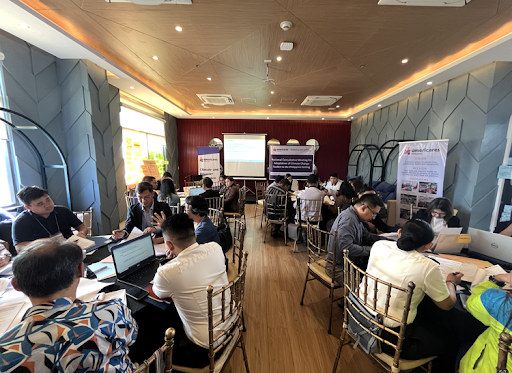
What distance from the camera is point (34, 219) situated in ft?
6.00

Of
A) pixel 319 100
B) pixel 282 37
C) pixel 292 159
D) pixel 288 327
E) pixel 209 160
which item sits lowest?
pixel 288 327

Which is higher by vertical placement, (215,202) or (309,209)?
(215,202)

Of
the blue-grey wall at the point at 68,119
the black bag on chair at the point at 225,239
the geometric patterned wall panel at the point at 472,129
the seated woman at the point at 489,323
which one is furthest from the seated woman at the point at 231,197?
the geometric patterned wall panel at the point at 472,129

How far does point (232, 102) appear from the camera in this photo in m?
5.96

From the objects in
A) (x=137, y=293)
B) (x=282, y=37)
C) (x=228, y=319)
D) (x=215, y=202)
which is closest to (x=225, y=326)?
(x=228, y=319)

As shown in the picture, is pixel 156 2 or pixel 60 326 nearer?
pixel 60 326

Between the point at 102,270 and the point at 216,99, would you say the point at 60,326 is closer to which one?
the point at 102,270

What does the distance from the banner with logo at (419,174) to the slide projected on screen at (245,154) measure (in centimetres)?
471

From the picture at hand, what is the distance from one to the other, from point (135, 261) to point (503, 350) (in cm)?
196

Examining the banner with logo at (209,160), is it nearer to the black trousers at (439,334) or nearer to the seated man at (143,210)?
the seated man at (143,210)

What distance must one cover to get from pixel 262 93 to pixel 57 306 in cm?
534

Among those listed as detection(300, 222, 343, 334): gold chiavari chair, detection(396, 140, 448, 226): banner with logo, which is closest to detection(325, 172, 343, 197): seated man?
detection(396, 140, 448, 226): banner with logo

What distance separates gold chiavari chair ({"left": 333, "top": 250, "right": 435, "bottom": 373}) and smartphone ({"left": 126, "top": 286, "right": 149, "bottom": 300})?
1.36m

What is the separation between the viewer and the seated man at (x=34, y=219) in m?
1.75
